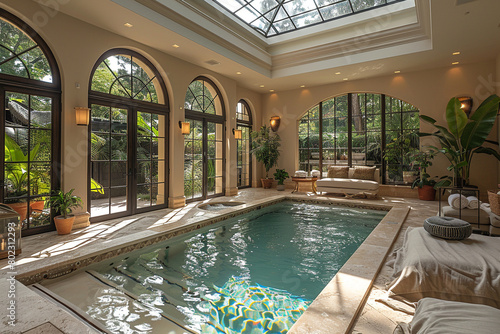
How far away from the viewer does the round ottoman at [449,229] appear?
2859 mm

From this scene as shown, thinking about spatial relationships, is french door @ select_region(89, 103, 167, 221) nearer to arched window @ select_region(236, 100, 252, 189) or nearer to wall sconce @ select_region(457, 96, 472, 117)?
arched window @ select_region(236, 100, 252, 189)

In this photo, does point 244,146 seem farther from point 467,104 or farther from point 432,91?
point 467,104

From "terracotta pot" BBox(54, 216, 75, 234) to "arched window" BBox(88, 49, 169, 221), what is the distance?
693 millimetres

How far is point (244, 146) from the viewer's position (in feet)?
33.8

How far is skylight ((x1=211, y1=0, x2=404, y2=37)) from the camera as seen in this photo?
660cm

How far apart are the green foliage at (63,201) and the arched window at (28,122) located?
14 centimetres

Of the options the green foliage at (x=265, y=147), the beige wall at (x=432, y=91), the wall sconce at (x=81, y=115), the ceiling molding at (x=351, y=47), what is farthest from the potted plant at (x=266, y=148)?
the wall sconce at (x=81, y=115)

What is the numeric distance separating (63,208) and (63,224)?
0.25 m

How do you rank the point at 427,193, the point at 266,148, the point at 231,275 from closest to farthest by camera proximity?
the point at 231,275 → the point at 427,193 → the point at 266,148

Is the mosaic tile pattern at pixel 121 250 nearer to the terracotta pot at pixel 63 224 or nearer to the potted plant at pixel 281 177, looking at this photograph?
the terracotta pot at pixel 63 224

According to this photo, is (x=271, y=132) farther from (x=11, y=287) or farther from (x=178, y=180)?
(x=11, y=287)

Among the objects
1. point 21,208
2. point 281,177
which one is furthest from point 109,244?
point 281,177

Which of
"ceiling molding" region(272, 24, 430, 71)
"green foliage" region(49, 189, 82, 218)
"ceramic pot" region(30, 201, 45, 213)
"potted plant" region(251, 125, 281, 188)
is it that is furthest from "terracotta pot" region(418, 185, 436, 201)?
"ceramic pot" region(30, 201, 45, 213)

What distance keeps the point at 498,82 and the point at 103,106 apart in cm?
917
